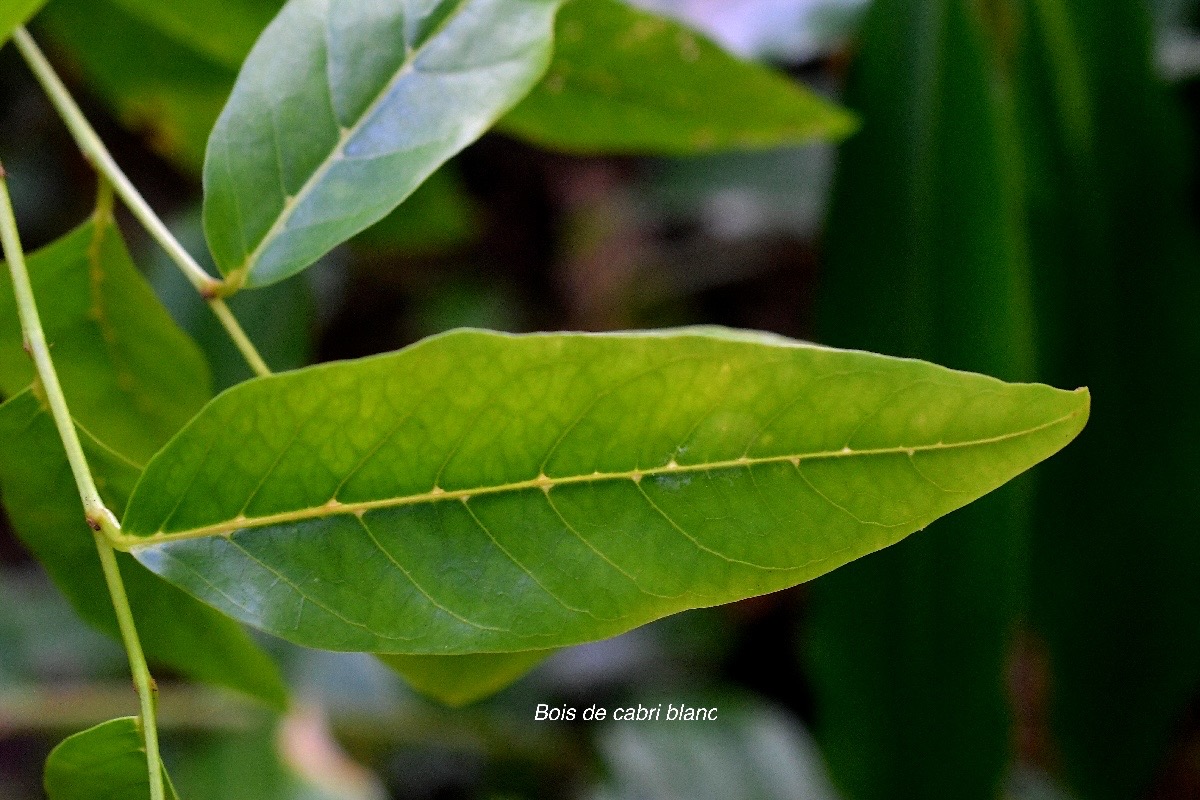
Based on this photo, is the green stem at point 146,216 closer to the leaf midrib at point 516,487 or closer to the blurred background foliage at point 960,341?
the leaf midrib at point 516,487

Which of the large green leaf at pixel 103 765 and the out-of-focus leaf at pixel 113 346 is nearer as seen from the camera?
the large green leaf at pixel 103 765

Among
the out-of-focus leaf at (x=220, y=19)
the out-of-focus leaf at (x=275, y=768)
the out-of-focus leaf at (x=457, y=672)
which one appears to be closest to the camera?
the out-of-focus leaf at (x=457, y=672)

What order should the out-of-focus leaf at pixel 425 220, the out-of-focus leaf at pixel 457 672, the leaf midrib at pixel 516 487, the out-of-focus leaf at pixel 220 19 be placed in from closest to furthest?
the leaf midrib at pixel 516 487 → the out-of-focus leaf at pixel 457 672 → the out-of-focus leaf at pixel 220 19 → the out-of-focus leaf at pixel 425 220

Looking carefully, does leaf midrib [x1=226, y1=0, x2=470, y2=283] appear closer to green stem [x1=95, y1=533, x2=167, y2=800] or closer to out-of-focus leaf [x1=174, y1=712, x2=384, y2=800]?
green stem [x1=95, y1=533, x2=167, y2=800]

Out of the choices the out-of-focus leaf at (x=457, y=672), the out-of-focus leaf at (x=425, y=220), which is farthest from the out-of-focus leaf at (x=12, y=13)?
the out-of-focus leaf at (x=425, y=220)

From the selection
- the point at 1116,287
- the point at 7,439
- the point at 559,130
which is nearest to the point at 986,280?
the point at 1116,287

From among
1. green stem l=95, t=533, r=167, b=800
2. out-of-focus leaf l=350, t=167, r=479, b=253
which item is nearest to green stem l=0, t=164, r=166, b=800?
green stem l=95, t=533, r=167, b=800

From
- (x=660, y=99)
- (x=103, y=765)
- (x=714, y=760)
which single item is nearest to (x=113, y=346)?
(x=103, y=765)

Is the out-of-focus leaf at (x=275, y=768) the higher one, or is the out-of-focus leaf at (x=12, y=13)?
the out-of-focus leaf at (x=12, y=13)

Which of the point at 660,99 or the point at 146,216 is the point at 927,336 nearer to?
the point at 660,99
